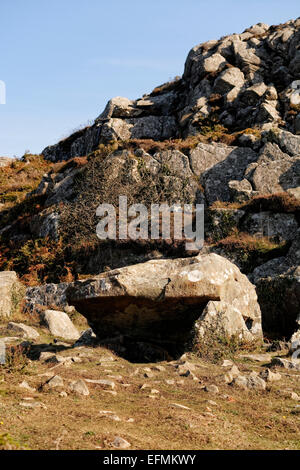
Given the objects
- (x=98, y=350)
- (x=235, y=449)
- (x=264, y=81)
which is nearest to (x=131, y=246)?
(x=98, y=350)

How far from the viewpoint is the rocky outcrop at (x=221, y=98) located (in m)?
41.5

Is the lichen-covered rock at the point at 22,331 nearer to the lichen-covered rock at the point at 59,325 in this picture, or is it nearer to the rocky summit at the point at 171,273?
the rocky summit at the point at 171,273

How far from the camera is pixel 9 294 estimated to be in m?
18.7

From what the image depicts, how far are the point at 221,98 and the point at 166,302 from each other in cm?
3760

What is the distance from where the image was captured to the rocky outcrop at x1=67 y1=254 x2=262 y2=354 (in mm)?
11766

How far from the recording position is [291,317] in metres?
15.5

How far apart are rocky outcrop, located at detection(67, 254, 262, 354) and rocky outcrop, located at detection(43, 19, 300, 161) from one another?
94.0 ft

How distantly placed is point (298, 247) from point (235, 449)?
1718 centimetres

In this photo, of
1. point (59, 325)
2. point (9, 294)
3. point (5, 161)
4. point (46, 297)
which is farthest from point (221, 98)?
point (59, 325)

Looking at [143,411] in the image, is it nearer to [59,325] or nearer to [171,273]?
[171,273]

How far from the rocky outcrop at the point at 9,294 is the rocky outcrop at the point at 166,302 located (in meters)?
6.56

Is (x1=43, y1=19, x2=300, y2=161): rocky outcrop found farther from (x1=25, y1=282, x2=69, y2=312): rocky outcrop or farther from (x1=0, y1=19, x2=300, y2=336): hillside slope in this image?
(x1=25, y1=282, x2=69, y2=312): rocky outcrop

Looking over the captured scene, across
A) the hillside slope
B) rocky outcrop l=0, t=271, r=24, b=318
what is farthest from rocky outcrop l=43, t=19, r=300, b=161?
rocky outcrop l=0, t=271, r=24, b=318

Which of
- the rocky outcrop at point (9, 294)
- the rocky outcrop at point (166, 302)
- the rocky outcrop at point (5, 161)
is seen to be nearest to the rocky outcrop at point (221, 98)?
the rocky outcrop at point (5, 161)
